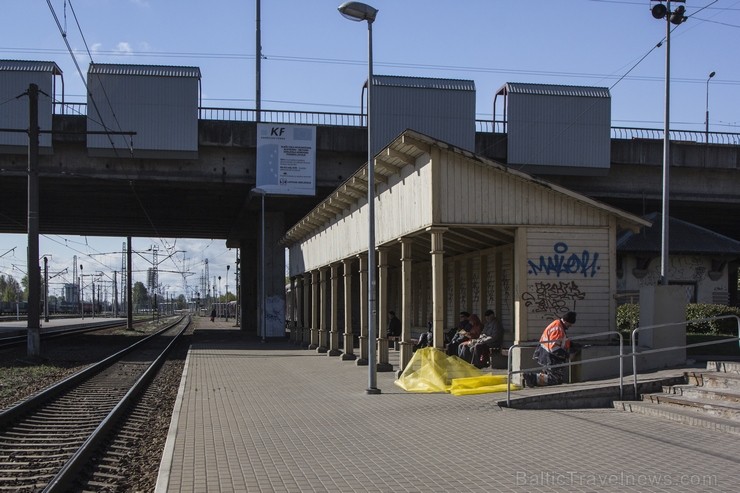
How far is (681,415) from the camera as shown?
405 inches

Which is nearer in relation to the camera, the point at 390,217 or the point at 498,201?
the point at 498,201

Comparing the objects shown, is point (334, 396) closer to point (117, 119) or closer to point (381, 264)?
point (381, 264)

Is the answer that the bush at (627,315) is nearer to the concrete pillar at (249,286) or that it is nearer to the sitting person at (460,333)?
the sitting person at (460,333)

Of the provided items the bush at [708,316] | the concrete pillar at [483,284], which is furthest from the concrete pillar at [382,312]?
the bush at [708,316]

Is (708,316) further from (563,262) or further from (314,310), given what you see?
(314,310)

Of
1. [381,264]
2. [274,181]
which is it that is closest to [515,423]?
[381,264]

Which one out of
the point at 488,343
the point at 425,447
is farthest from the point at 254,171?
the point at 425,447

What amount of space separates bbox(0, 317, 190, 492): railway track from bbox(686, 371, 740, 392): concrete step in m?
8.16

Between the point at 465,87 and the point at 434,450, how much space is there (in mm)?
28221

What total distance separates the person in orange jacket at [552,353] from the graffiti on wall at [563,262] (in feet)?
5.79

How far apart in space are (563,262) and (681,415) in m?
5.26

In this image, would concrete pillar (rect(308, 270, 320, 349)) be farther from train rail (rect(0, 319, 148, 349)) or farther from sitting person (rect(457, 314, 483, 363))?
sitting person (rect(457, 314, 483, 363))

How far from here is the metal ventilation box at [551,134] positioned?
34750mm

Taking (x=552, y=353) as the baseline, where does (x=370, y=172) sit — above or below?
above
